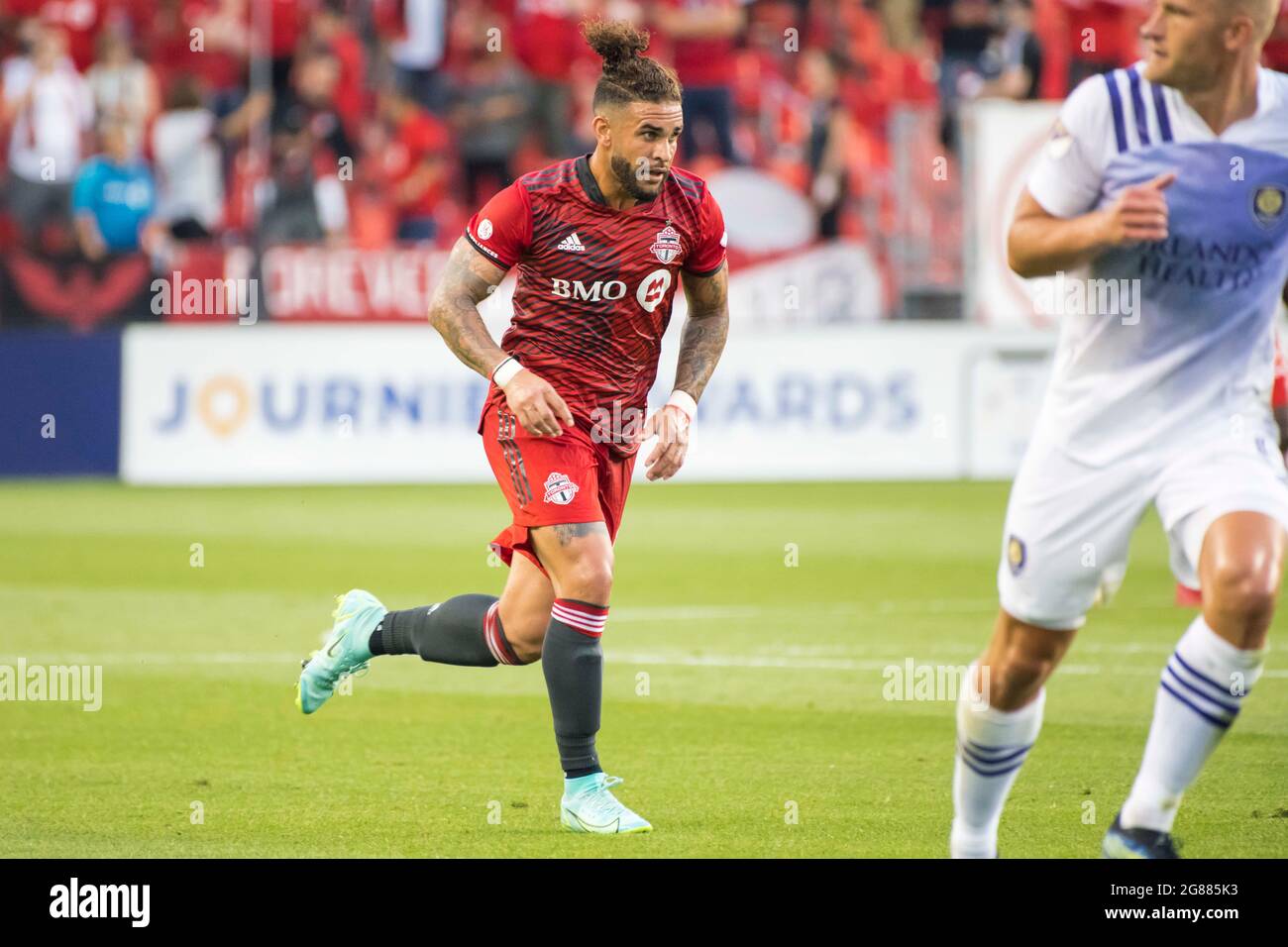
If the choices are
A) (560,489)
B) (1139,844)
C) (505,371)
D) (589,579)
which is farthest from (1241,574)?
(505,371)

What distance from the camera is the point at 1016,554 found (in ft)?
17.6

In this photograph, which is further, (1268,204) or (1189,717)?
(1268,204)

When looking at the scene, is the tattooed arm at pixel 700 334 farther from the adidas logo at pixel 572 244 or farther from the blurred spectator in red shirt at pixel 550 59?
the blurred spectator in red shirt at pixel 550 59

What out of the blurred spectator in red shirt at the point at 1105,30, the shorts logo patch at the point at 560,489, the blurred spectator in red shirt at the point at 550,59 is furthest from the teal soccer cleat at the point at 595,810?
the blurred spectator in red shirt at the point at 1105,30

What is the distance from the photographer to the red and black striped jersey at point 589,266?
22.3 ft

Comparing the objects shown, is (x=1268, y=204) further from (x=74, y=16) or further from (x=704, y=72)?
(x=74, y=16)

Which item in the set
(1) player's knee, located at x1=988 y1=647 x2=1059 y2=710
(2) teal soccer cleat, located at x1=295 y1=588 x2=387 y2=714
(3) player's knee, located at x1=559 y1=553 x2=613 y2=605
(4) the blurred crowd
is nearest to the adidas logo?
(3) player's knee, located at x1=559 y1=553 x2=613 y2=605

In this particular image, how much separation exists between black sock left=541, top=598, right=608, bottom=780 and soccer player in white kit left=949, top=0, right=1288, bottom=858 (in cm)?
155

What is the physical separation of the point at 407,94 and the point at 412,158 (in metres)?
0.87

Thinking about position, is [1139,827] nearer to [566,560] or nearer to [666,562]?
[566,560]

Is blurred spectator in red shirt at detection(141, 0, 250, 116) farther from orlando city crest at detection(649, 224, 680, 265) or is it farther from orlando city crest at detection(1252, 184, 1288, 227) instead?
orlando city crest at detection(1252, 184, 1288, 227)

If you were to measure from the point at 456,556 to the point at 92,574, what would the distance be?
7.76 feet

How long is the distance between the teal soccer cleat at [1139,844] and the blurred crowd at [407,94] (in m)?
16.1
